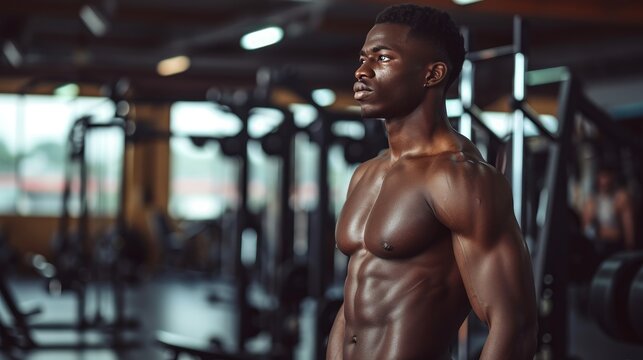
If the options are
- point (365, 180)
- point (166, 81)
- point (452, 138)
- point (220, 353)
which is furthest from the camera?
point (166, 81)

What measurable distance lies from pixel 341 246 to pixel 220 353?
28.2 inches

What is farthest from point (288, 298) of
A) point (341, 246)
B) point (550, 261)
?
point (341, 246)

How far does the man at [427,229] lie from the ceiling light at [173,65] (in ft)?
28.5

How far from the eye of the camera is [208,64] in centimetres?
1070

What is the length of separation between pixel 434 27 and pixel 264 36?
6367mm

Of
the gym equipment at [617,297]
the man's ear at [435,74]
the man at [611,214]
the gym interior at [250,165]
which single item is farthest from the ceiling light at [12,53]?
the man's ear at [435,74]

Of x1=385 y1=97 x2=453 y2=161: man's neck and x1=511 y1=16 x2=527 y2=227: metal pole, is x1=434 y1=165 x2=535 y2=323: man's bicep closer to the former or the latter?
x1=385 y1=97 x2=453 y2=161: man's neck

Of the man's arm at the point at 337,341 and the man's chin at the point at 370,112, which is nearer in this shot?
the man's chin at the point at 370,112

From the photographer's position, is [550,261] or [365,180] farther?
[550,261]

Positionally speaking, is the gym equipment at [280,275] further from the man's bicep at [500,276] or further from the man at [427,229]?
the man's bicep at [500,276]

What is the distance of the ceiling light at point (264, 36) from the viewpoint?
7121 mm

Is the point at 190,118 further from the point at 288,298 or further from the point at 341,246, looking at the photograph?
the point at 341,246

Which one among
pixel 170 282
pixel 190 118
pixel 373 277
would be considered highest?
pixel 190 118

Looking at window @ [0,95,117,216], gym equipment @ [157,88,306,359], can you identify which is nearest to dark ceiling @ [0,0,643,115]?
window @ [0,95,117,216]
